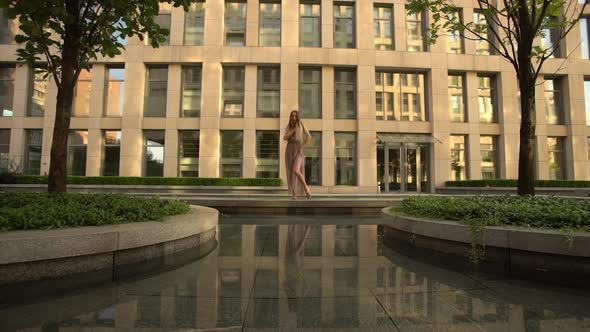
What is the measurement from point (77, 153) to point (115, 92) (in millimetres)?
4878

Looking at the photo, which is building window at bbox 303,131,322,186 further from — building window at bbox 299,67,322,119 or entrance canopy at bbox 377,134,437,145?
entrance canopy at bbox 377,134,437,145

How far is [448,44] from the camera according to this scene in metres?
21.8

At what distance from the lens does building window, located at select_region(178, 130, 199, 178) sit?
66.9 ft

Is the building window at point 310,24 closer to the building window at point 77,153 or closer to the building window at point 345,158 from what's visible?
the building window at point 345,158

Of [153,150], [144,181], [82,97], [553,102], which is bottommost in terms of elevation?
[144,181]

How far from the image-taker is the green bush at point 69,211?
3402 mm

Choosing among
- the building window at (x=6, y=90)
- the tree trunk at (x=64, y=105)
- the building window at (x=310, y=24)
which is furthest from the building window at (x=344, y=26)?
the building window at (x=6, y=90)

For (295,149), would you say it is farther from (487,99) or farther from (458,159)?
(487,99)

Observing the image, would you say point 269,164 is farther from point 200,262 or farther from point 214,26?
point 200,262

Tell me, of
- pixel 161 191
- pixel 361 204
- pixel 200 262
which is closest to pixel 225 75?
pixel 161 191

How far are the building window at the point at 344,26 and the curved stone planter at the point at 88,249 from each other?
2041cm

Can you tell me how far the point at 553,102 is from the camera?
22594mm

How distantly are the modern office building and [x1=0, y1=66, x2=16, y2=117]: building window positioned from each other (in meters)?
0.10

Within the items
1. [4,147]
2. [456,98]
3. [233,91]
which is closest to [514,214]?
[233,91]
